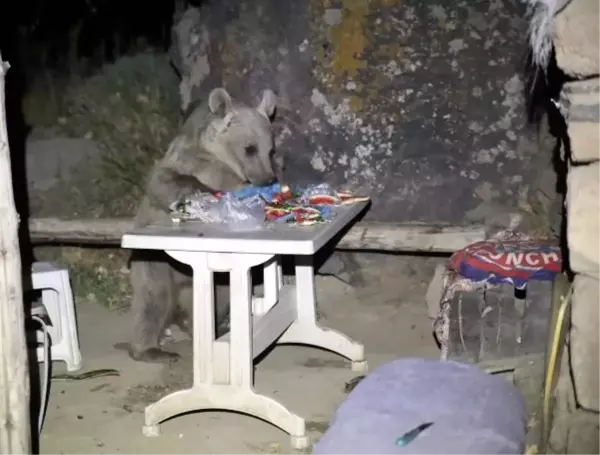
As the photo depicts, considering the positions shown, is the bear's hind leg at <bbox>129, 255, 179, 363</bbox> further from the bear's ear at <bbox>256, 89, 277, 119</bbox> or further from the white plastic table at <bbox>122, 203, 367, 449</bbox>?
the bear's ear at <bbox>256, 89, 277, 119</bbox>

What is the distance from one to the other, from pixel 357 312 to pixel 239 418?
1193 mm

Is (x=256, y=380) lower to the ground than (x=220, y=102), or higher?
lower

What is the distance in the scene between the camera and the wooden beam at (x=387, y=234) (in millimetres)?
3654

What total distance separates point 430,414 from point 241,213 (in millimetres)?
1165

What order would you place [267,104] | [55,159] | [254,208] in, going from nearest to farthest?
[254,208] < [267,104] < [55,159]

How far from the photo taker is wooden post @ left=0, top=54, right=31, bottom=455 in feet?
7.20

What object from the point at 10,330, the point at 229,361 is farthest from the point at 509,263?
the point at 10,330

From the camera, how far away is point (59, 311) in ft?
11.5

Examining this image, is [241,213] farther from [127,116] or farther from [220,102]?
[127,116]

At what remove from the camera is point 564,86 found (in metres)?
2.11

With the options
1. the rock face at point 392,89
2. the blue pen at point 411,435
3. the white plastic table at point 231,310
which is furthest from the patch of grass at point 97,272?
the blue pen at point 411,435

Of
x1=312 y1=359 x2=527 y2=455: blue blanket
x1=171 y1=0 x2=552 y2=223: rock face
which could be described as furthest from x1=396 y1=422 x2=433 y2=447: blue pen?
x1=171 y1=0 x2=552 y2=223: rock face

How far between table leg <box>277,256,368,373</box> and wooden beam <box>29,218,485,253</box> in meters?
0.33

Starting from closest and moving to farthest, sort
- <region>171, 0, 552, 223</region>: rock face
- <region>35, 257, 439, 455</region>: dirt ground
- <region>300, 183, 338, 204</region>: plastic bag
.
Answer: <region>35, 257, 439, 455</region>: dirt ground → <region>300, 183, 338, 204</region>: plastic bag → <region>171, 0, 552, 223</region>: rock face
